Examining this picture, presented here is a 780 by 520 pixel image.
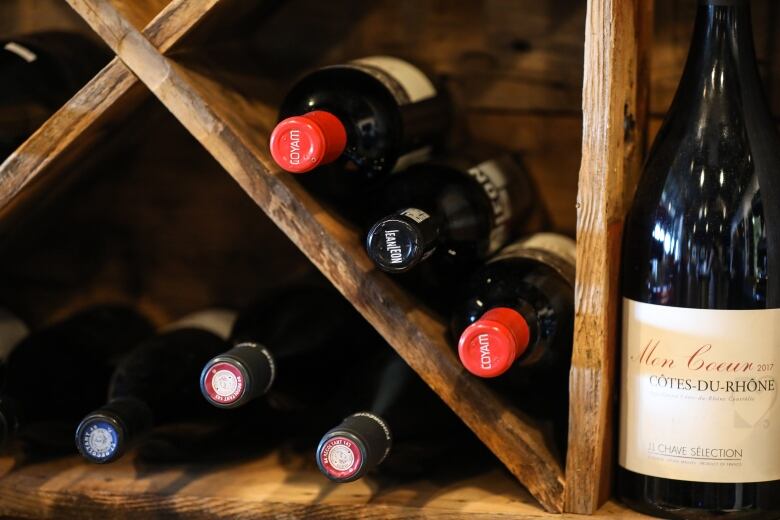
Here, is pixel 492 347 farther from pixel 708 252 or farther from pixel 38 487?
pixel 38 487

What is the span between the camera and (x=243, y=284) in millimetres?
1083

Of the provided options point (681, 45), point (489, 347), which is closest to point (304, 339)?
point (489, 347)

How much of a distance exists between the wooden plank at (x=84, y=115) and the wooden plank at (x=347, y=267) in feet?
0.05

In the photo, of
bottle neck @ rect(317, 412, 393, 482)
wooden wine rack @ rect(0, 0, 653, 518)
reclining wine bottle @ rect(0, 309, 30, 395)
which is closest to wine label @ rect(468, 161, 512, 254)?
wooden wine rack @ rect(0, 0, 653, 518)

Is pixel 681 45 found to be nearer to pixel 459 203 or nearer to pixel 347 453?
pixel 459 203

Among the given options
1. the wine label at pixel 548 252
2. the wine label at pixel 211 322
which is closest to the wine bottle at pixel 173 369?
the wine label at pixel 211 322

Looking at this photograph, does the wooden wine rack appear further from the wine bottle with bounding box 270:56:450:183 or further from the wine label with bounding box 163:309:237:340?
the wine label with bounding box 163:309:237:340

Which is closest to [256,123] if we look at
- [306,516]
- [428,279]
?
[428,279]

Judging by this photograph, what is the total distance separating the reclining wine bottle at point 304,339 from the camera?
0.94m

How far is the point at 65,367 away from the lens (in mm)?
999

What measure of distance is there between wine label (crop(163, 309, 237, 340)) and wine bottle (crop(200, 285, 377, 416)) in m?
0.02

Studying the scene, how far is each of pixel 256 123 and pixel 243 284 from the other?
0.99 ft

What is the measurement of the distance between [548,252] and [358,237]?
0.58ft

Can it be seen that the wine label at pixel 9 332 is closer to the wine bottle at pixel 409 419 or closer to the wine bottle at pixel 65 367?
the wine bottle at pixel 65 367
